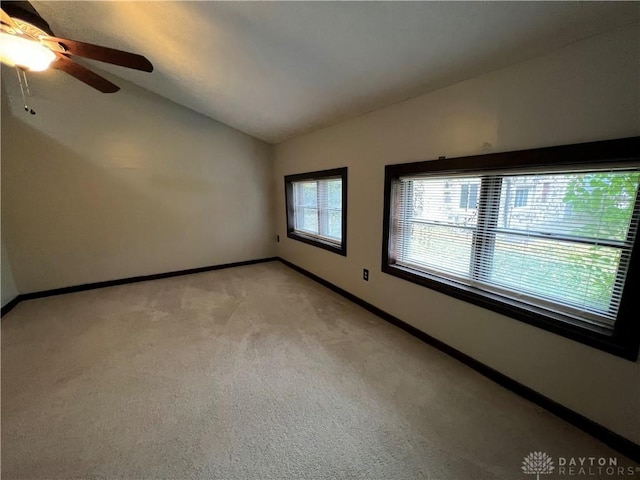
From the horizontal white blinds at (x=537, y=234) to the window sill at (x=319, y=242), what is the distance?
3.51ft

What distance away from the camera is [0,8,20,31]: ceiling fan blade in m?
1.21

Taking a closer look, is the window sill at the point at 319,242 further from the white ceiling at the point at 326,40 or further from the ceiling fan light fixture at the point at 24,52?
the ceiling fan light fixture at the point at 24,52

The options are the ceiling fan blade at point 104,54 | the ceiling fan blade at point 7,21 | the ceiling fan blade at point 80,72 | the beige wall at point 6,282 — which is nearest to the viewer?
the ceiling fan blade at point 7,21

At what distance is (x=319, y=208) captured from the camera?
12.2 feet

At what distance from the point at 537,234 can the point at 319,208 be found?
2567 millimetres

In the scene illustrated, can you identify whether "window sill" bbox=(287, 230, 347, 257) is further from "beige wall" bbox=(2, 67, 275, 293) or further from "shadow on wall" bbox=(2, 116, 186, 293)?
"shadow on wall" bbox=(2, 116, 186, 293)

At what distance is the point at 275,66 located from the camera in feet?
6.86

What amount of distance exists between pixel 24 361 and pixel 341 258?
116 inches

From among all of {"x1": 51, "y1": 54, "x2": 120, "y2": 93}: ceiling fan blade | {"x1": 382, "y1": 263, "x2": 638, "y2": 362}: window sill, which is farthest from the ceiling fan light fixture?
{"x1": 382, "y1": 263, "x2": 638, "y2": 362}: window sill

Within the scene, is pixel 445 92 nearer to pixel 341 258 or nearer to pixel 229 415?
pixel 341 258

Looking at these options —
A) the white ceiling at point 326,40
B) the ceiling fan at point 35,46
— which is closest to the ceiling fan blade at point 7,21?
the ceiling fan at point 35,46

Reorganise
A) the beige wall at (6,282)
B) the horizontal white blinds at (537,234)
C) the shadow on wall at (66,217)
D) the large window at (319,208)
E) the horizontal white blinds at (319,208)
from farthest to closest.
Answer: the horizontal white blinds at (319,208) → the large window at (319,208) → the shadow on wall at (66,217) → the beige wall at (6,282) → the horizontal white blinds at (537,234)

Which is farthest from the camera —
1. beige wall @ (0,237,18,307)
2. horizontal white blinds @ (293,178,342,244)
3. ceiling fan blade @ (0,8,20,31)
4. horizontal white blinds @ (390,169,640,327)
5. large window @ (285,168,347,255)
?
horizontal white blinds @ (293,178,342,244)

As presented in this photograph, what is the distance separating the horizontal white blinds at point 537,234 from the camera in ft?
4.35
